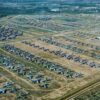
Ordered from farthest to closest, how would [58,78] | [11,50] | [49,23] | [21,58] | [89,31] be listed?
[49,23] < [89,31] < [11,50] < [21,58] < [58,78]

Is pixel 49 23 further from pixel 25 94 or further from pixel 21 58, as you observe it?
pixel 25 94

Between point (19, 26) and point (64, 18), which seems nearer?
point (19, 26)

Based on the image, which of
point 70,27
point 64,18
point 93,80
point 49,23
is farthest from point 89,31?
point 93,80

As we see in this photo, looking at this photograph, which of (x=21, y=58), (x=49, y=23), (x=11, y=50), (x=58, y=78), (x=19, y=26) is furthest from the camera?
(x=49, y=23)

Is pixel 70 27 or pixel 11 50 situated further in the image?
pixel 70 27

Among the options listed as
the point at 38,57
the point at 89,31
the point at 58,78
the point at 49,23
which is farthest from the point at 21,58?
the point at 49,23

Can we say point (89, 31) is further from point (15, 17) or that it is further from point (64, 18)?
point (15, 17)
